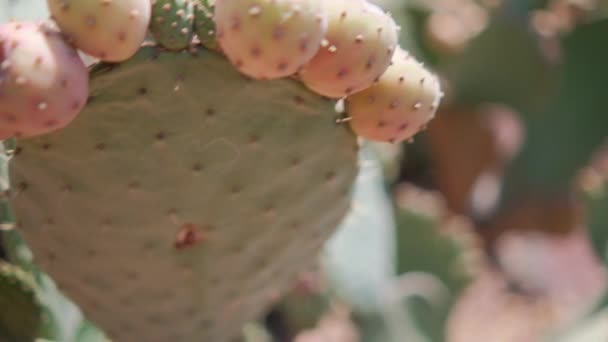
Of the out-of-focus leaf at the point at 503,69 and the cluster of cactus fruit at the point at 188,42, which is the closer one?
the cluster of cactus fruit at the point at 188,42

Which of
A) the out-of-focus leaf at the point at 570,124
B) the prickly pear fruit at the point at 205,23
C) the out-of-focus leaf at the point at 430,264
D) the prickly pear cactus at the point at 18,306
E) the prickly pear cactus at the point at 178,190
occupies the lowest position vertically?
the out-of-focus leaf at the point at 570,124

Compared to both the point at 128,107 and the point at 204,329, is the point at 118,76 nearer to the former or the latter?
the point at 128,107

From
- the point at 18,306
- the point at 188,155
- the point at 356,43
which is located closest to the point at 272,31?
the point at 356,43

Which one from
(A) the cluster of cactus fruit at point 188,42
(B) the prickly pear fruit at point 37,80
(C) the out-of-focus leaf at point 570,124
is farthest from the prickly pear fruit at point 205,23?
Result: (C) the out-of-focus leaf at point 570,124

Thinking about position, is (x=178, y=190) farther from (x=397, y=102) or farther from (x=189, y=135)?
(x=397, y=102)

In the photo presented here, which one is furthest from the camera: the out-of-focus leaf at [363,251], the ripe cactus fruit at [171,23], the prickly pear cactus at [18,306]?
the out-of-focus leaf at [363,251]

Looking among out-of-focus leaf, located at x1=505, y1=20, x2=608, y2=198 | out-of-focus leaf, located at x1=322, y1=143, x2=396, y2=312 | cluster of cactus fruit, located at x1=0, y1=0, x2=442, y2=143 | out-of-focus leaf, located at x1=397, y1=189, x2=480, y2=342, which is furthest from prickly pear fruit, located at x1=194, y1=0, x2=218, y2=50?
out-of-focus leaf, located at x1=505, y1=20, x2=608, y2=198

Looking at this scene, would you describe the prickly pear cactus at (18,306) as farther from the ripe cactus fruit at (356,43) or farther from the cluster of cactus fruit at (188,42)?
the ripe cactus fruit at (356,43)
